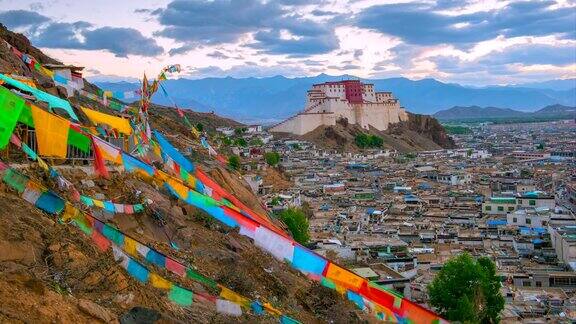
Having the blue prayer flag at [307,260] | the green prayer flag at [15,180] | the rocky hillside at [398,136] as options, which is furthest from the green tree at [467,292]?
the rocky hillside at [398,136]

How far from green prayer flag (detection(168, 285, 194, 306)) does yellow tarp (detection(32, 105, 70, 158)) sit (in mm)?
3632

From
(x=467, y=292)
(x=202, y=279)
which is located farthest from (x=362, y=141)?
(x=202, y=279)

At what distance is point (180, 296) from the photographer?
1043 centimetres

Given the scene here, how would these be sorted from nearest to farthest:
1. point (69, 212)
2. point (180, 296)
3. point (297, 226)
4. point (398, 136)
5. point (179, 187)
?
point (180, 296)
point (69, 212)
point (179, 187)
point (297, 226)
point (398, 136)

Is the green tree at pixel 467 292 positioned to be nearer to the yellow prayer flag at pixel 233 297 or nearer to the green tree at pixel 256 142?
the yellow prayer flag at pixel 233 297

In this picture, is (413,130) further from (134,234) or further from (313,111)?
(134,234)

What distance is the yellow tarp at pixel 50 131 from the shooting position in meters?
11.8

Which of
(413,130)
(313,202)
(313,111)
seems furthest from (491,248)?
(413,130)

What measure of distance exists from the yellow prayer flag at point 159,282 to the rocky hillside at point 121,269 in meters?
0.17

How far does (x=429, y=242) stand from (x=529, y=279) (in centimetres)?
758

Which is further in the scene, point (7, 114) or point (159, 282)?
point (7, 114)

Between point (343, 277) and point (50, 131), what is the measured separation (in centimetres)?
616

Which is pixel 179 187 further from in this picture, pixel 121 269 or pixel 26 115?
pixel 121 269

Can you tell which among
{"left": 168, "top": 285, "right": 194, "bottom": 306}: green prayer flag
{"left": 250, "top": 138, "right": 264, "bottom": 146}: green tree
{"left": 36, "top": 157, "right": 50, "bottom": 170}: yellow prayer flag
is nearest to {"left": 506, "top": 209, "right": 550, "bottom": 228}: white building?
{"left": 168, "top": 285, "right": 194, "bottom": 306}: green prayer flag
